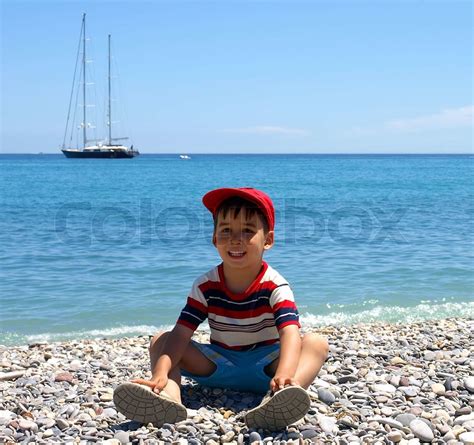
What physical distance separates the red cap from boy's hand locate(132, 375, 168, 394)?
38.9 inches

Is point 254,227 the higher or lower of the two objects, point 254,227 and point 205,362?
the higher

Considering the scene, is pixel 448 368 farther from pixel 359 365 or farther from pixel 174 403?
pixel 174 403

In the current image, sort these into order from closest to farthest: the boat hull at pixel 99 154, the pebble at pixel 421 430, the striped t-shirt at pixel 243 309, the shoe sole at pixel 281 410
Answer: the shoe sole at pixel 281 410 → the pebble at pixel 421 430 → the striped t-shirt at pixel 243 309 → the boat hull at pixel 99 154

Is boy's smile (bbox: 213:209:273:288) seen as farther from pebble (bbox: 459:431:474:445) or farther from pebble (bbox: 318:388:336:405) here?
pebble (bbox: 459:431:474:445)

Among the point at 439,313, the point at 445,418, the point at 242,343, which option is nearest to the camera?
the point at 445,418

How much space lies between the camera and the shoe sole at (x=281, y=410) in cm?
313

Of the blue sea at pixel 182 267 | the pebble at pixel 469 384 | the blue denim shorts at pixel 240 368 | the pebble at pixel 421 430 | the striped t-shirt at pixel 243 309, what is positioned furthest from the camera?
the blue sea at pixel 182 267

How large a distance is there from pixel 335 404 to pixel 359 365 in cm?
91

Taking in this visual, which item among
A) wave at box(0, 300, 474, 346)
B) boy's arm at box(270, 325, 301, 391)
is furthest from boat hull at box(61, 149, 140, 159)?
boy's arm at box(270, 325, 301, 391)

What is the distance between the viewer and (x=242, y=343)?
387cm

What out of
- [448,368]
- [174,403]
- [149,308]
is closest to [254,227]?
[174,403]

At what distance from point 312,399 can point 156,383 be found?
3.09ft

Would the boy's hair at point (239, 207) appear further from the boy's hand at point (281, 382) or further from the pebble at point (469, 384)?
the pebble at point (469, 384)

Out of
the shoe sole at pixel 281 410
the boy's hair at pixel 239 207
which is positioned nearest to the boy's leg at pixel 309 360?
the shoe sole at pixel 281 410
